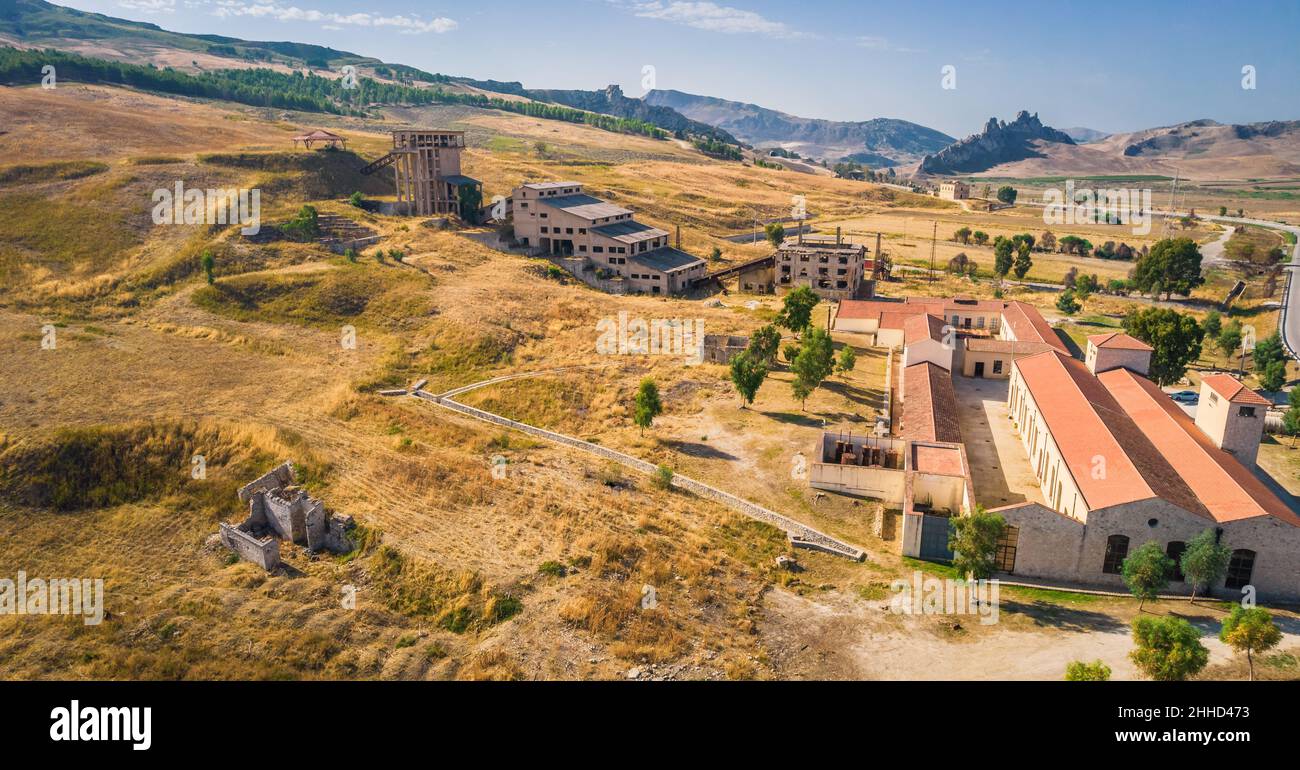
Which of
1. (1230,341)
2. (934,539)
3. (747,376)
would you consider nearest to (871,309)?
(747,376)

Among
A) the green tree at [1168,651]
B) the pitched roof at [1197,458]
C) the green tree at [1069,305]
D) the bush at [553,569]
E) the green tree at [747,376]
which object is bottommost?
the bush at [553,569]

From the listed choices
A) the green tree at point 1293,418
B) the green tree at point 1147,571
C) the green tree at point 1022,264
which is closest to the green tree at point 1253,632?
the green tree at point 1147,571

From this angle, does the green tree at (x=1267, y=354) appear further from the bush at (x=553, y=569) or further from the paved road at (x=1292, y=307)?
the bush at (x=553, y=569)

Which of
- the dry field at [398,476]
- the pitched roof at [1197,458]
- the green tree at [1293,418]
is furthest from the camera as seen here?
the green tree at [1293,418]

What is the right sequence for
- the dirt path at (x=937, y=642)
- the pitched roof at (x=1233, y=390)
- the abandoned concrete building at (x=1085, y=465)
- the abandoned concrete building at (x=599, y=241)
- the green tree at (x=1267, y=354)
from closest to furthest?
1. the dirt path at (x=937, y=642)
2. the abandoned concrete building at (x=1085, y=465)
3. the pitched roof at (x=1233, y=390)
4. the green tree at (x=1267, y=354)
5. the abandoned concrete building at (x=599, y=241)

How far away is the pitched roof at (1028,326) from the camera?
66062mm

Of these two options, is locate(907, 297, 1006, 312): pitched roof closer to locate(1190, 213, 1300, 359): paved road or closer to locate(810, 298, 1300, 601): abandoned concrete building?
locate(810, 298, 1300, 601): abandoned concrete building

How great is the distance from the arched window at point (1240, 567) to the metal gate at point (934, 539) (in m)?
11.6

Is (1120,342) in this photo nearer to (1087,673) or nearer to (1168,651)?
(1168,651)

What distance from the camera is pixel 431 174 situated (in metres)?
100

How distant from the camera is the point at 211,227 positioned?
83125 mm

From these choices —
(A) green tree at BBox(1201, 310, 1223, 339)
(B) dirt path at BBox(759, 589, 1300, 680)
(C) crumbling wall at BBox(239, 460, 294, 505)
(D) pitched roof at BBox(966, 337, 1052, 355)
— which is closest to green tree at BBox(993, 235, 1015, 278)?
(A) green tree at BBox(1201, 310, 1223, 339)

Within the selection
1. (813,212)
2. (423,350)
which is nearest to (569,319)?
(423,350)

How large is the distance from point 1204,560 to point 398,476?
39.2 m
